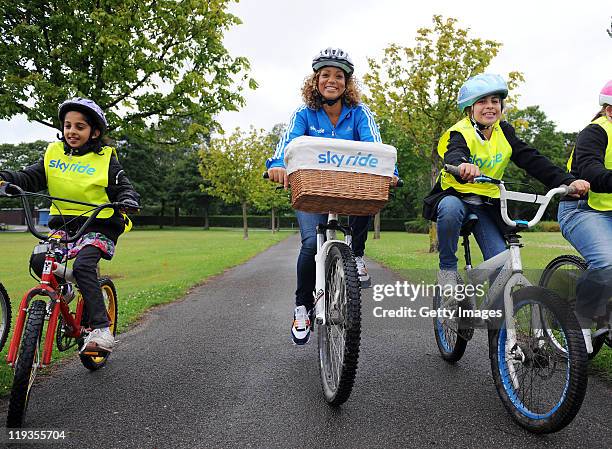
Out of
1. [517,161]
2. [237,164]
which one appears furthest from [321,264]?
[237,164]

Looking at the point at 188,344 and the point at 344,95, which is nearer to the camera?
the point at 344,95

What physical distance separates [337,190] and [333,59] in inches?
54.7

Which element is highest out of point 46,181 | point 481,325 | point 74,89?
point 74,89

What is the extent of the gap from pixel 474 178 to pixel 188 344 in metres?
3.35

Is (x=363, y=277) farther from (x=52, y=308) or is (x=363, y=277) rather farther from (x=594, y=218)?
(x=52, y=308)

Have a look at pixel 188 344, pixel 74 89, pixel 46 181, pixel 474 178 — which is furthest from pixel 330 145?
pixel 74 89

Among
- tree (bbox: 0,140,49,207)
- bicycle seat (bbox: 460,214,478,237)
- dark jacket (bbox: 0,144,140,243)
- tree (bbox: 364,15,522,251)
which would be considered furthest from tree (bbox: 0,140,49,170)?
bicycle seat (bbox: 460,214,478,237)

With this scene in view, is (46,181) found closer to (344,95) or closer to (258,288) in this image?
(344,95)

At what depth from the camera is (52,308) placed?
3018 millimetres

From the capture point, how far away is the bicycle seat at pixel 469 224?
3520 millimetres

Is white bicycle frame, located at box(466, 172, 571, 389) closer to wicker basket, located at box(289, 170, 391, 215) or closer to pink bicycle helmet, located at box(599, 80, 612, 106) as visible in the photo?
wicker basket, located at box(289, 170, 391, 215)

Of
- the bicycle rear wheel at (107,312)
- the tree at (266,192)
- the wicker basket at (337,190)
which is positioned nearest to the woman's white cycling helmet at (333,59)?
the wicker basket at (337,190)

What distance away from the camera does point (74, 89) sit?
8445 millimetres

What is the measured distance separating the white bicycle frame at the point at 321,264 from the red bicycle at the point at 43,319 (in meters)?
1.54
